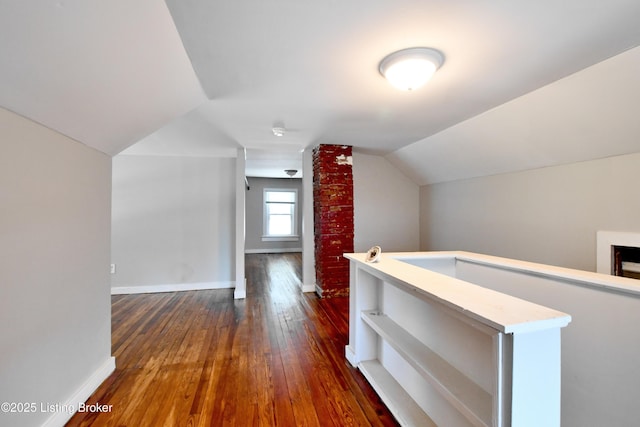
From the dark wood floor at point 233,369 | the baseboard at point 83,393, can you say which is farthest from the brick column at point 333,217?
the baseboard at point 83,393

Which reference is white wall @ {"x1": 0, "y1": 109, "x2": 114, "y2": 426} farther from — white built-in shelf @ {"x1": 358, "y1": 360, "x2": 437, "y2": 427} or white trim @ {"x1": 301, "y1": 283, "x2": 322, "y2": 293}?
white trim @ {"x1": 301, "y1": 283, "x2": 322, "y2": 293}

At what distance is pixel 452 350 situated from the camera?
4.45ft

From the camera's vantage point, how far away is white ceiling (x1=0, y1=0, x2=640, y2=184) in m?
1.11

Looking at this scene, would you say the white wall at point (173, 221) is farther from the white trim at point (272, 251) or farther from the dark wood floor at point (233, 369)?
the white trim at point (272, 251)

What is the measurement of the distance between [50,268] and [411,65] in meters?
2.30

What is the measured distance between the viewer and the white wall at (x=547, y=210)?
2.20m

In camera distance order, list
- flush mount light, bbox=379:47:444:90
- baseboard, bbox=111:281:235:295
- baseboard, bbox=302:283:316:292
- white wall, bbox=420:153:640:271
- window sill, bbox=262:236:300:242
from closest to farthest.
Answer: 1. flush mount light, bbox=379:47:444:90
2. white wall, bbox=420:153:640:271
3. baseboard, bbox=111:281:235:295
4. baseboard, bbox=302:283:316:292
5. window sill, bbox=262:236:300:242

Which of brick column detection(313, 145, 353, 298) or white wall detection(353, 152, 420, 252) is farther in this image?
white wall detection(353, 152, 420, 252)

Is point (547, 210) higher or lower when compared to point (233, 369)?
higher

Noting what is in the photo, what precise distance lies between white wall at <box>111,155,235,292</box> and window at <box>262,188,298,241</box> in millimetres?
3847

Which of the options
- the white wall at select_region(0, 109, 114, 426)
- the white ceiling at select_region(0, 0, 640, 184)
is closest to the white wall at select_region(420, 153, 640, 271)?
the white ceiling at select_region(0, 0, 640, 184)

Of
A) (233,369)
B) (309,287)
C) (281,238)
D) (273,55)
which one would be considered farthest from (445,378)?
(281,238)

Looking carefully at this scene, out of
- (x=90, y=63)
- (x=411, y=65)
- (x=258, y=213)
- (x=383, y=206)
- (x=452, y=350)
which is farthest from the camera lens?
(x=258, y=213)

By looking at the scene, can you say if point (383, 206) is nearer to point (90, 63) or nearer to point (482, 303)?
point (482, 303)
